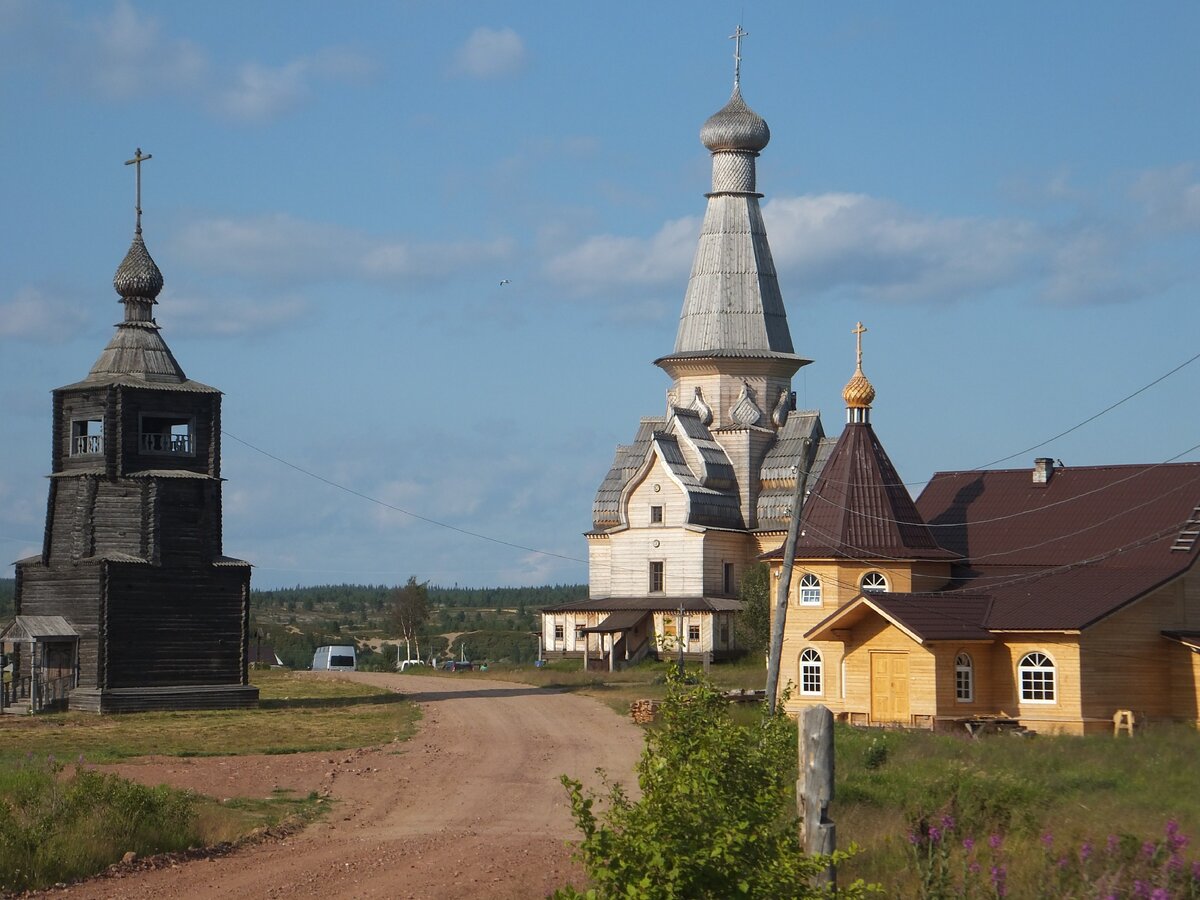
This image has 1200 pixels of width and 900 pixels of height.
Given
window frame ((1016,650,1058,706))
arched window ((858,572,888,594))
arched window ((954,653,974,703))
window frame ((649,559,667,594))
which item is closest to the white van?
window frame ((649,559,667,594))

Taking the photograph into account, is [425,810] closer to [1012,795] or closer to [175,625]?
[1012,795]

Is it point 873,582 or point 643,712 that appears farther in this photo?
point 873,582

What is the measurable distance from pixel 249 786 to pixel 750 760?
46.9 feet

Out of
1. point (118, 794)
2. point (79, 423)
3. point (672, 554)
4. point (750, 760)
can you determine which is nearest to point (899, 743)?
point (118, 794)

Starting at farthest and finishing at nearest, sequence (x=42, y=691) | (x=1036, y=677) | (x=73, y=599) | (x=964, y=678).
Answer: (x=73, y=599) → (x=42, y=691) → (x=964, y=678) → (x=1036, y=677)

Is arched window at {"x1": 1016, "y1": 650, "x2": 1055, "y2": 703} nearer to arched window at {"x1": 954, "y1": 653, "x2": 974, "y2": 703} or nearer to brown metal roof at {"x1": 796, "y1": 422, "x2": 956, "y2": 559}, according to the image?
arched window at {"x1": 954, "y1": 653, "x2": 974, "y2": 703}

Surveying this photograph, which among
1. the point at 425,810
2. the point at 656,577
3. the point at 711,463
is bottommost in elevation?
the point at 425,810

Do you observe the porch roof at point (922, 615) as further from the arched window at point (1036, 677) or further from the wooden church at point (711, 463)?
the wooden church at point (711, 463)

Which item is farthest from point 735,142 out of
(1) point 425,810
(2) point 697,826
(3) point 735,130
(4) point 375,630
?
(4) point 375,630

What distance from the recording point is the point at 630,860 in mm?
11164

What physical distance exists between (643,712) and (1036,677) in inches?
340

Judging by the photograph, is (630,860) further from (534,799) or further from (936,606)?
(936,606)

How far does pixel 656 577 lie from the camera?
61.1m

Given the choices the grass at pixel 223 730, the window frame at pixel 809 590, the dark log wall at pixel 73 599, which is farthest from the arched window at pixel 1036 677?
the dark log wall at pixel 73 599
